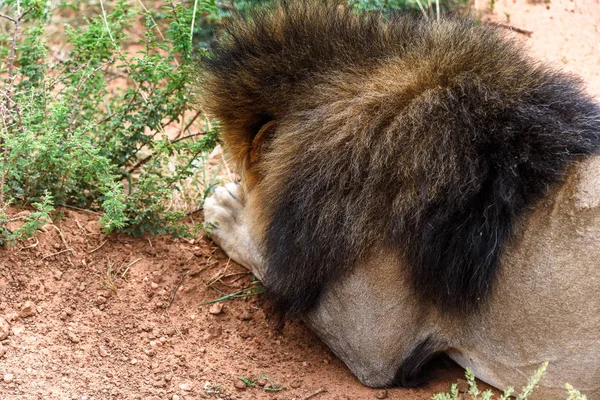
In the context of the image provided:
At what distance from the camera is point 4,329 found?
3525 millimetres

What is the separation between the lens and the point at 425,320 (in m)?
3.58

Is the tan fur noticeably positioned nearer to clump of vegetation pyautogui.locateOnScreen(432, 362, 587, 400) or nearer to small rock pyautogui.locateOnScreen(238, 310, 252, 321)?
clump of vegetation pyautogui.locateOnScreen(432, 362, 587, 400)

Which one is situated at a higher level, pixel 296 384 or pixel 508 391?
pixel 508 391

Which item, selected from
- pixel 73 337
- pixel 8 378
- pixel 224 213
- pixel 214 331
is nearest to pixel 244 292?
pixel 214 331

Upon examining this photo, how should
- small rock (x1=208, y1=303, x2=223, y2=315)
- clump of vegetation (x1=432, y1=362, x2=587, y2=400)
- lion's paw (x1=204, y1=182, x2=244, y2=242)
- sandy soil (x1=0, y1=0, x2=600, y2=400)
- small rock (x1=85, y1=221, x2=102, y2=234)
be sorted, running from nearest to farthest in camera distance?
clump of vegetation (x1=432, y1=362, x2=587, y2=400)
sandy soil (x1=0, y1=0, x2=600, y2=400)
small rock (x1=208, y1=303, x2=223, y2=315)
small rock (x1=85, y1=221, x2=102, y2=234)
lion's paw (x1=204, y1=182, x2=244, y2=242)

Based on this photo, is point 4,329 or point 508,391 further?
point 4,329

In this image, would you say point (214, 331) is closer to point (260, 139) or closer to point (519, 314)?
point (260, 139)

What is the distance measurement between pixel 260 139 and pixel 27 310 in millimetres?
1286

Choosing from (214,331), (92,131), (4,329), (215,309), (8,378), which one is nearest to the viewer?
(8,378)

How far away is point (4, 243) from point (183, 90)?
1.29 metres

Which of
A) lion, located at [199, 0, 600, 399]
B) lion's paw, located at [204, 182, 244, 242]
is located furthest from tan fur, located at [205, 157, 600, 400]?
lion's paw, located at [204, 182, 244, 242]

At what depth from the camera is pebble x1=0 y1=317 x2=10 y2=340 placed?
350 centimetres

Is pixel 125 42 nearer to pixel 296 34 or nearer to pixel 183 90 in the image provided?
pixel 183 90

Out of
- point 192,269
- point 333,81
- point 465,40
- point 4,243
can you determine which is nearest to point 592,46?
point 465,40
